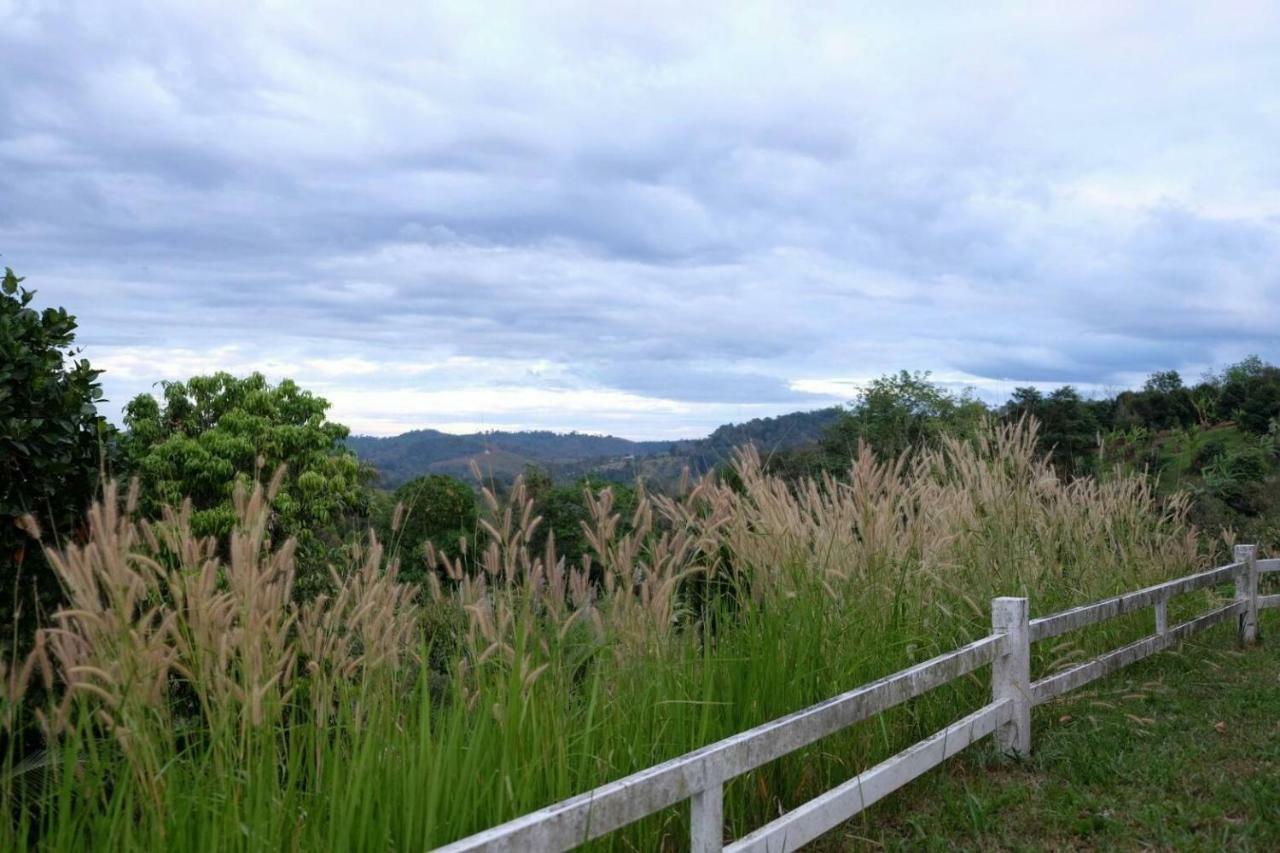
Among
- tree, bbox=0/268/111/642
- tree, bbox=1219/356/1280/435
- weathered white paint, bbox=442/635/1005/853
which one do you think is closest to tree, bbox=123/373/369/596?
tree, bbox=0/268/111/642

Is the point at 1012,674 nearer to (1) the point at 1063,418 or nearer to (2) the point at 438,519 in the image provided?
(2) the point at 438,519

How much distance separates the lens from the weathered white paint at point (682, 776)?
264cm

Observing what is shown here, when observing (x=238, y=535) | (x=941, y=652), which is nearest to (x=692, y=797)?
(x=238, y=535)

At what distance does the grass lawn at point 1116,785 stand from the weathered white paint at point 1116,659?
0.52 ft

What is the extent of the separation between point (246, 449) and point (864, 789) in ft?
46.3

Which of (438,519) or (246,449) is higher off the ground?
(246,449)

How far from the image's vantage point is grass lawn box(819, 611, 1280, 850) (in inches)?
179

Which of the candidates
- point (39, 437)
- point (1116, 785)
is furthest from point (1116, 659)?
point (39, 437)

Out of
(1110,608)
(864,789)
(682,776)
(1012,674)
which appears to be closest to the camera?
(682,776)

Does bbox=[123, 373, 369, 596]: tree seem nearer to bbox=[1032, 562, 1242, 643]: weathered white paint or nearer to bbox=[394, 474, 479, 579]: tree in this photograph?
bbox=[394, 474, 479, 579]: tree

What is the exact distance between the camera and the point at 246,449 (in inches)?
648

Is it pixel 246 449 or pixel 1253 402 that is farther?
pixel 1253 402

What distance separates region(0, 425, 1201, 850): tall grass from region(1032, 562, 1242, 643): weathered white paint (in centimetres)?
35

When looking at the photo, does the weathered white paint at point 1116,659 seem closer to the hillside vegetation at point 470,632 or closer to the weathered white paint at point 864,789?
the hillside vegetation at point 470,632
